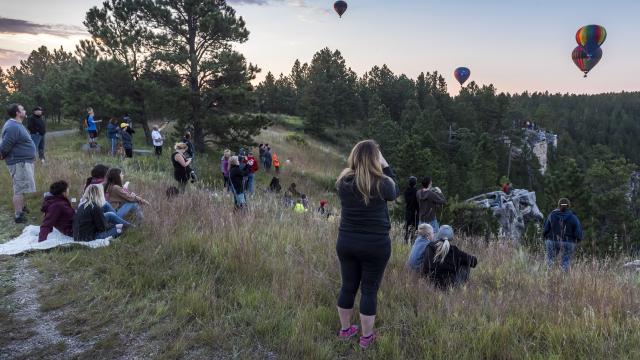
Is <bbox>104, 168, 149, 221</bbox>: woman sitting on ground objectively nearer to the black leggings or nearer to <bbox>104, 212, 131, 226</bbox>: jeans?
<bbox>104, 212, 131, 226</bbox>: jeans

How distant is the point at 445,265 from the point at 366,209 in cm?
196

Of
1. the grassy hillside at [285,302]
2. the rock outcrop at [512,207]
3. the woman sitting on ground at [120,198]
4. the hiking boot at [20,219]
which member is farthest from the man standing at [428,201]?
the rock outcrop at [512,207]

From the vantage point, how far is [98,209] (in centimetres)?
589

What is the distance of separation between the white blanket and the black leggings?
3631 millimetres

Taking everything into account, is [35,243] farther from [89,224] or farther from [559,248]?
[559,248]

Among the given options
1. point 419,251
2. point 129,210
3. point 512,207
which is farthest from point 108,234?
point 512,207

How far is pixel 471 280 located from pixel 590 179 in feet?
178

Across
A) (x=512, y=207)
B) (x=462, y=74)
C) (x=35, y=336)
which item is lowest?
(x=512, y=207)

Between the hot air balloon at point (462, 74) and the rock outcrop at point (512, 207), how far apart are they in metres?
20.6

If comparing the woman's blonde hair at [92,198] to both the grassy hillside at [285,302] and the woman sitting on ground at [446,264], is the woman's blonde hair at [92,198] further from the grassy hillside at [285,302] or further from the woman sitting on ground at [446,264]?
the woman sitting on ground at [446,264]

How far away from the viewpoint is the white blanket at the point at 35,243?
553 cm

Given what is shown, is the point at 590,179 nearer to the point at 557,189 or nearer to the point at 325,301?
the point at 557,189

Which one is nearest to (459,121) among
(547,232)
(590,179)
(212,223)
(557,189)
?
(590,179)

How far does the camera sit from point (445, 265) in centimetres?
479
